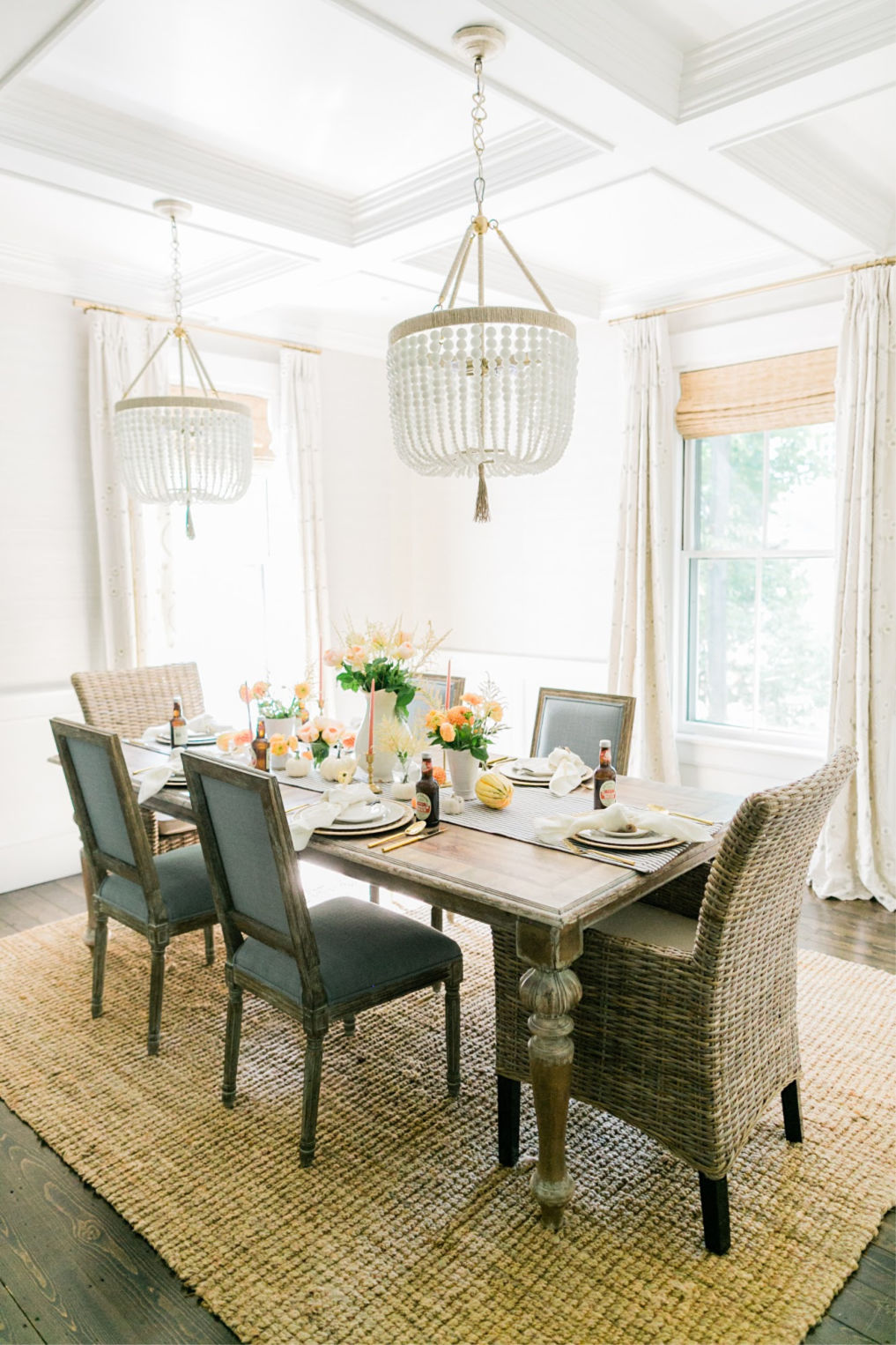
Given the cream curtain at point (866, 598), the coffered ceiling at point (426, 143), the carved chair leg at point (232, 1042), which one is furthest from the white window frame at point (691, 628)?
the carved chair leg at point (232, 1042)

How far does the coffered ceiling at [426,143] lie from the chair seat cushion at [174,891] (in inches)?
88.8

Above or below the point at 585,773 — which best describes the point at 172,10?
above

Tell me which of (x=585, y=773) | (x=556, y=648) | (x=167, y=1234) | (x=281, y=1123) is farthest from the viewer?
(x=556, y=648)

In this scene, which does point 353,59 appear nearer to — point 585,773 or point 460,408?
point 460,408

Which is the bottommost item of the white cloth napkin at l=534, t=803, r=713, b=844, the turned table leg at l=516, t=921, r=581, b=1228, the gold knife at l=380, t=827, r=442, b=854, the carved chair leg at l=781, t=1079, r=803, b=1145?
the carved chair leg at l=781, t=1079, r=803, b=1145

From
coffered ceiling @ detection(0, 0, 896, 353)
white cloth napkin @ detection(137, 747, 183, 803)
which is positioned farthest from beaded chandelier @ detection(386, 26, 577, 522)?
white cloth napkin @ detection(137, 747, 183, 803)

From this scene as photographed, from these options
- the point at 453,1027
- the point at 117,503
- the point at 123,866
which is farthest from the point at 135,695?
the point at 453,1027

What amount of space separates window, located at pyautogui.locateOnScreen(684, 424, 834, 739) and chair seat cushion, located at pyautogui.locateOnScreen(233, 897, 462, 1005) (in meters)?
2.56

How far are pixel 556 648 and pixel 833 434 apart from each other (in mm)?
1770

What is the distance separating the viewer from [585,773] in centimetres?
297

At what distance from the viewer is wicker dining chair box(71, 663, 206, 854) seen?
350 centimetres

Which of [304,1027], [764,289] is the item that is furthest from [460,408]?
[764,289]

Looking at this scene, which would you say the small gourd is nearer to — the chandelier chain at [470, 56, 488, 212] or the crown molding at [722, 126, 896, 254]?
the chandelier chain at [470, 56, 488, 212]

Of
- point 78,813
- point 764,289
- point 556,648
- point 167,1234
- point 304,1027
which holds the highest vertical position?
point 764,289
